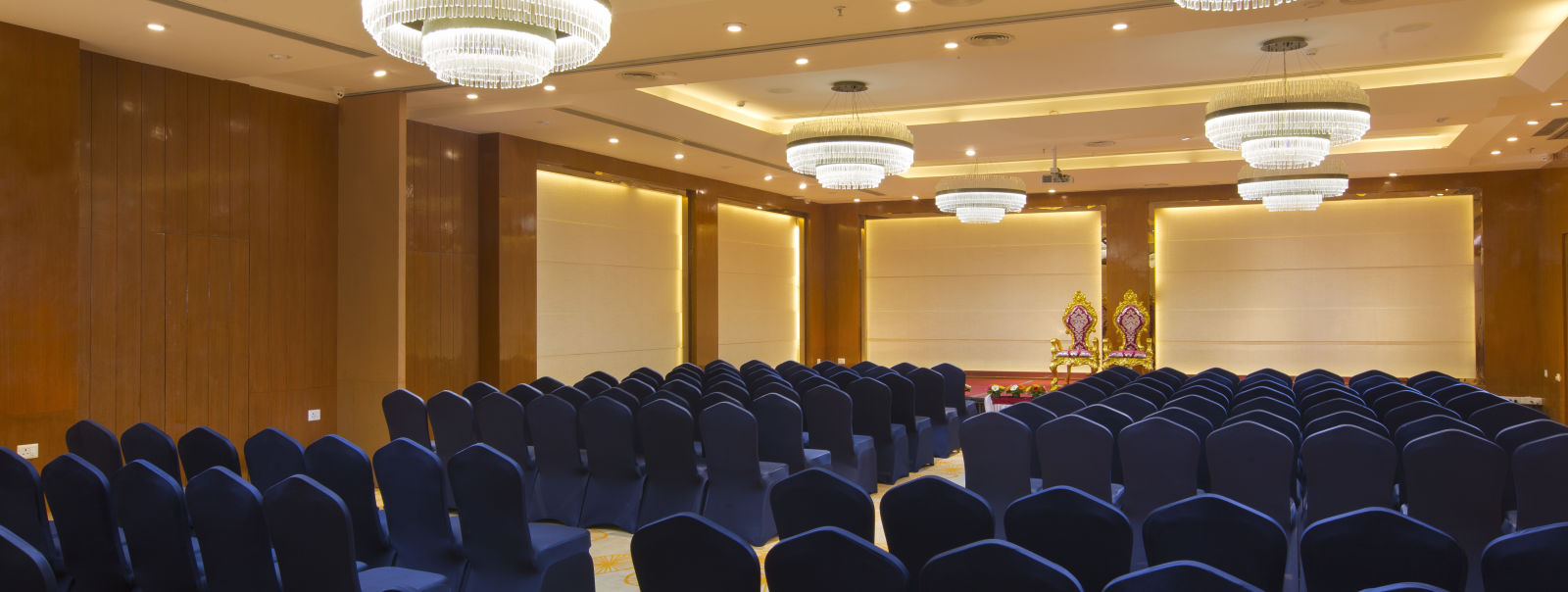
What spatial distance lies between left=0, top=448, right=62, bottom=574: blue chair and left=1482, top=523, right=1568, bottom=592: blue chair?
4982 millimetres

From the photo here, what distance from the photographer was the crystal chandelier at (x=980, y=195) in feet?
38.5

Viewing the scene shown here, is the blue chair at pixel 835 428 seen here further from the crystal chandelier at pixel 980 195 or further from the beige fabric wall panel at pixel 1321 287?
the beige fabric wall panel at pixel 1321 287

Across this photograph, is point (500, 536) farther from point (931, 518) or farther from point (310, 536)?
point (931, 518)

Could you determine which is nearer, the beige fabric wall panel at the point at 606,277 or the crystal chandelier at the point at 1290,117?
the crystal chandelier at the point at 1290,117

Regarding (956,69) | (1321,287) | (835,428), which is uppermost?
(956,69)

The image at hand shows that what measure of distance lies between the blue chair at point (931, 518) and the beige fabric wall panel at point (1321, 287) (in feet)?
45.6

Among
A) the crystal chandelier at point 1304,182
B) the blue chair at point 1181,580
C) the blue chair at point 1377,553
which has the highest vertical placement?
the crystal chandelier at point 1304,182

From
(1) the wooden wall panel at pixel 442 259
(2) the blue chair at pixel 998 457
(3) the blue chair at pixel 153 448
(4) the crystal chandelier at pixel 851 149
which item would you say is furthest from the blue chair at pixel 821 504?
(1) the wooden wall panel at pixel 442 259

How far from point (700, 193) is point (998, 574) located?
1203cm

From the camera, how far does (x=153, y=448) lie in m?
4.83

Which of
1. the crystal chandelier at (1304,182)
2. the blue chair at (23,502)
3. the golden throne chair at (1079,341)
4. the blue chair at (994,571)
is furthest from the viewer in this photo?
the golden throne chair at (1079,341)

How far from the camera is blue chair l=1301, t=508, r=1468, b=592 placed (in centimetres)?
277

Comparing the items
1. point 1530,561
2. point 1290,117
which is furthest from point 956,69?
point 1530,561

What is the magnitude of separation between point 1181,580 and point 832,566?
2.77ft
